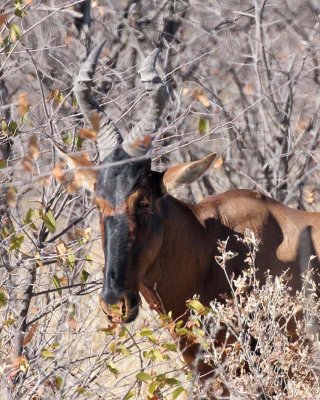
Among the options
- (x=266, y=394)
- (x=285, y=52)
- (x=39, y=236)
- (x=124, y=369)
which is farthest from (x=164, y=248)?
(x=285, y=52)

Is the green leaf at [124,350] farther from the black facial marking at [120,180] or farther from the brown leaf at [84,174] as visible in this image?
the brown leaf at [84,174]

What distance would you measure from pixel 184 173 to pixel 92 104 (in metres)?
0.68

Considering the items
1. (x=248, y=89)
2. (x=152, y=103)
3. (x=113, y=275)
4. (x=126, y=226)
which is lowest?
(x=248, y=89)

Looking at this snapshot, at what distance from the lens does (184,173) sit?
651 cm

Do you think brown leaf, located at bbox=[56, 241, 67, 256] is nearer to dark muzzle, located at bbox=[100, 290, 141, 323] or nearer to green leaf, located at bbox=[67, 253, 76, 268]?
green leaf, located at bbox=[67, 253, 76, 268]

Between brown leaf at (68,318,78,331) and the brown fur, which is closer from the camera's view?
brown leaf at (68,318,78,331)

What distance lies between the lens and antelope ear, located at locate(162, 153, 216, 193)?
6.46m

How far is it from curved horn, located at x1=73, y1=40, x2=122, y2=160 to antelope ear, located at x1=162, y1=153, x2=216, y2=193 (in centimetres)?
37

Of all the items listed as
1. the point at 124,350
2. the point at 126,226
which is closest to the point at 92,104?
the point at 126,226

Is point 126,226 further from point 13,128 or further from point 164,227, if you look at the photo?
point 13,128

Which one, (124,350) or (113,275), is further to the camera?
(113,275)

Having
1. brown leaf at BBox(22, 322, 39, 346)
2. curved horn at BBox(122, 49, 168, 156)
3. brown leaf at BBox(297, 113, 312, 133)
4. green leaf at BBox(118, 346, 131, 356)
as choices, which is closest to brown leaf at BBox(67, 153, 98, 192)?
curved horn at BBox(122, 49, 168, 156)

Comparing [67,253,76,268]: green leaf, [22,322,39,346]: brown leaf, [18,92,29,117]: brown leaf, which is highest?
[18,92,29,117]: brown leaf

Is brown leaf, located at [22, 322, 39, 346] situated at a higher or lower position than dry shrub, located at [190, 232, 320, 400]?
higher
